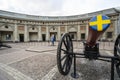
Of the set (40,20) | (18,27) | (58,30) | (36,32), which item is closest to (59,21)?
(58,30)

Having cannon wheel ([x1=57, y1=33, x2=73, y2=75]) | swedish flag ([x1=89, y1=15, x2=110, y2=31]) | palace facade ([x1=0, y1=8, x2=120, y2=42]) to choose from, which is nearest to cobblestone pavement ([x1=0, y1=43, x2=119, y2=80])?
cannon wheel ([x1=57, y1=33, x2=73, y2=75])

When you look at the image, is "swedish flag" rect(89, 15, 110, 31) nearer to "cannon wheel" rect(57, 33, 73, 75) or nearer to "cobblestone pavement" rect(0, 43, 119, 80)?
"cannon wheel" rect(57, 33, 73, 75)

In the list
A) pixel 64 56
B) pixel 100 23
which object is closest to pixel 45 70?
pixel 64 56

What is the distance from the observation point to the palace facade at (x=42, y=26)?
19484mm

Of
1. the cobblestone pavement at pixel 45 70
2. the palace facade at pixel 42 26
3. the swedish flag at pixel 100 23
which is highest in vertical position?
the palace facade at pixel 42 26

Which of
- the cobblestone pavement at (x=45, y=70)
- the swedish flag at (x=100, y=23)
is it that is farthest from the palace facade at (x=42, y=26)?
the swedish flag at (x=100, y=23)

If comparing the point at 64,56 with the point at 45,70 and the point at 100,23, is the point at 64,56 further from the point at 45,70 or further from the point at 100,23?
the point at 100,23

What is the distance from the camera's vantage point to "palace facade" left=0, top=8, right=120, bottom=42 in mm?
19484

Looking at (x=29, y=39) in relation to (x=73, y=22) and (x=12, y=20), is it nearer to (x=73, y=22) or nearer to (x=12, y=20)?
(x=12, y=20)

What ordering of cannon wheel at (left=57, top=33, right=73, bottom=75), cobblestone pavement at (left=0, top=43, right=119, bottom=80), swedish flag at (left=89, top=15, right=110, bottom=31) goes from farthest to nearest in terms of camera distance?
cobblestone pavement at (left=0, top=43, right=119, bottom=80), cannon wheel at (left=57, top=33, right=73, bottom=75), swedish flag at (left=89, top=15, right=110, bottom=31)

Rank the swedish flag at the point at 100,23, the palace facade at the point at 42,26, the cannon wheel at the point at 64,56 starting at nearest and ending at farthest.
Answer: the swedish flag at the point at 100,23
the cannon wheel at the point at 64,56
the palace facade at the point at 42,26

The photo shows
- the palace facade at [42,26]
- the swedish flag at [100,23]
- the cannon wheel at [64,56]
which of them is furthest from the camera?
the palace facade at [42,26]

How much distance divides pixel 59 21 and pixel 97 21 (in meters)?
24.3

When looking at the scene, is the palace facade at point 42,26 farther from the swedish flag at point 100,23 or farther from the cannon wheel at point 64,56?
the swedish flag at point 100,23
